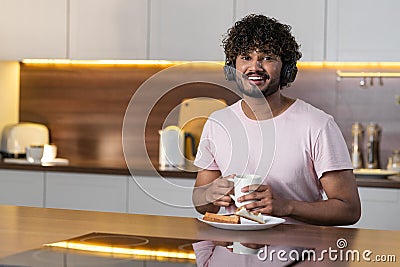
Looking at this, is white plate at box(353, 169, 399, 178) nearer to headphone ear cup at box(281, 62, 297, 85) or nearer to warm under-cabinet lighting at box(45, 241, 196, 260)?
headphone ear cup at box(281, 62, 297, 85)

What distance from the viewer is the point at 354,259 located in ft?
A: 5.38

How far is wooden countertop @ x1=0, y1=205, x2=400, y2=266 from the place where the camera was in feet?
5.87

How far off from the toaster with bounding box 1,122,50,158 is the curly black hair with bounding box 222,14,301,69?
2.10 m

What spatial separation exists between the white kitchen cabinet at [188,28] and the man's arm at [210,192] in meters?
1.48

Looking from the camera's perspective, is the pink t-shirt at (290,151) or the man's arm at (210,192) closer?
the man's arm at (210,192)

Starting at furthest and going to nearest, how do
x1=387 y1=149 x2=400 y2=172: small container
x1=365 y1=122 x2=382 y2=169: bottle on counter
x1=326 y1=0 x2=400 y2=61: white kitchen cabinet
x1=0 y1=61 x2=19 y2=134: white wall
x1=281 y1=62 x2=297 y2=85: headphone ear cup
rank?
x1=0 y1=61 x2=19 y2=134: white wall
x1=365 y1=122 x2=382 y2=169: bottle on counter
x1=387 y1=149 x2=400 y2=172: small container
x1=326 y1=0 x2=400 y2=61: white kitchen cabinet
x1=281 y1=62 x2=297 y2=85: headphone ear cup

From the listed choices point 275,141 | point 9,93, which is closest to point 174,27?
point 9,93

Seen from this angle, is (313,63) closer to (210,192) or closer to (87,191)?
(87,191)

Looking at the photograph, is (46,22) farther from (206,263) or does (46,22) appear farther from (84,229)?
(206,263)

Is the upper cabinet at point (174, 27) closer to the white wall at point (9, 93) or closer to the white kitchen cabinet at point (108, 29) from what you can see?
the white kitchen cabinet at point (108, 29)

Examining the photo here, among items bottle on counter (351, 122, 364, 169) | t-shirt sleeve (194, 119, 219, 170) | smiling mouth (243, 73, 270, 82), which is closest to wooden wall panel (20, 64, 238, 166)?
bottle on counter (351, 122, 364, 169)

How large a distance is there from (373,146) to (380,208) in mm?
501

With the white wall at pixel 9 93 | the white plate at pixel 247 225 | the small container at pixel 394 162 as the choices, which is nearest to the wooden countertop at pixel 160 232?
the white plate at pixel 247 225

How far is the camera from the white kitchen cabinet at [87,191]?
148 inches
